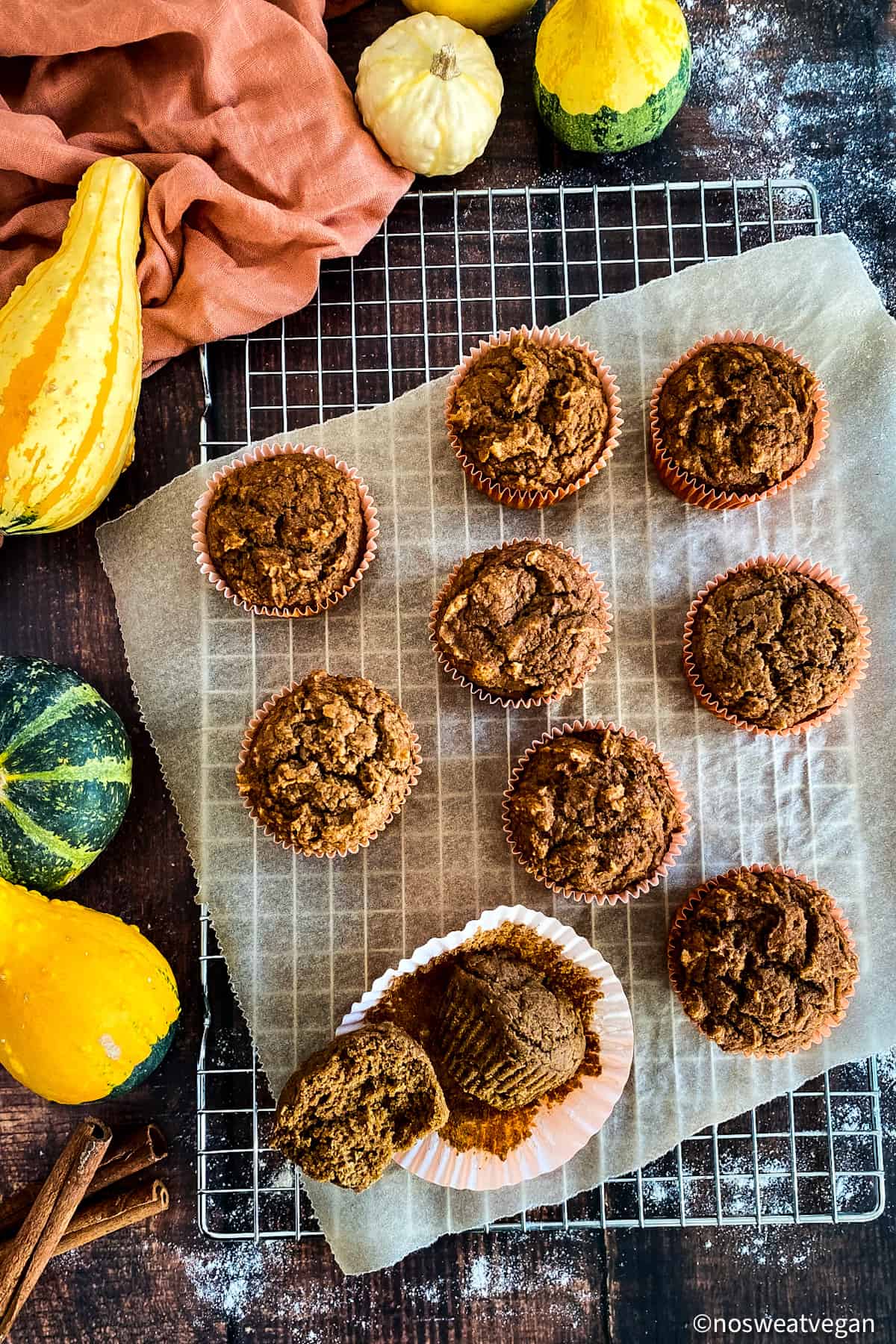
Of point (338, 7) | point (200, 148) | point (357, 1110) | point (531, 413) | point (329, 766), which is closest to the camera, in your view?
point (357, 1110)

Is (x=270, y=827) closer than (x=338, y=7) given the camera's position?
Yes

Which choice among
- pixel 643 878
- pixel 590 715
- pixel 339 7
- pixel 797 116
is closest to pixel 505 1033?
pixel 643 878

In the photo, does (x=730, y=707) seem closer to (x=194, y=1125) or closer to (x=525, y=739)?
(x=525, y=739)

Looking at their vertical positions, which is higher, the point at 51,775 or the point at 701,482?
the point at 701,482

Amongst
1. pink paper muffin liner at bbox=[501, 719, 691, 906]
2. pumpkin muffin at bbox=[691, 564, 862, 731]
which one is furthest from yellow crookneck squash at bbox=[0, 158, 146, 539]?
pumpkin muffin at bbox=[691, 564, 862, 731]

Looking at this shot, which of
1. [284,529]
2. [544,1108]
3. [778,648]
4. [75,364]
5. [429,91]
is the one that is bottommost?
[544,1108]

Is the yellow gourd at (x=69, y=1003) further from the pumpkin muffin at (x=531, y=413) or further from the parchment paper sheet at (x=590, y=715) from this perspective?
the pumpkin muffin at (x=531, y=413)

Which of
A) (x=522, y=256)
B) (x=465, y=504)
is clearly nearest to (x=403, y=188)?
(x=522, y=256)

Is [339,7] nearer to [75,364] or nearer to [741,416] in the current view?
[75,364]
